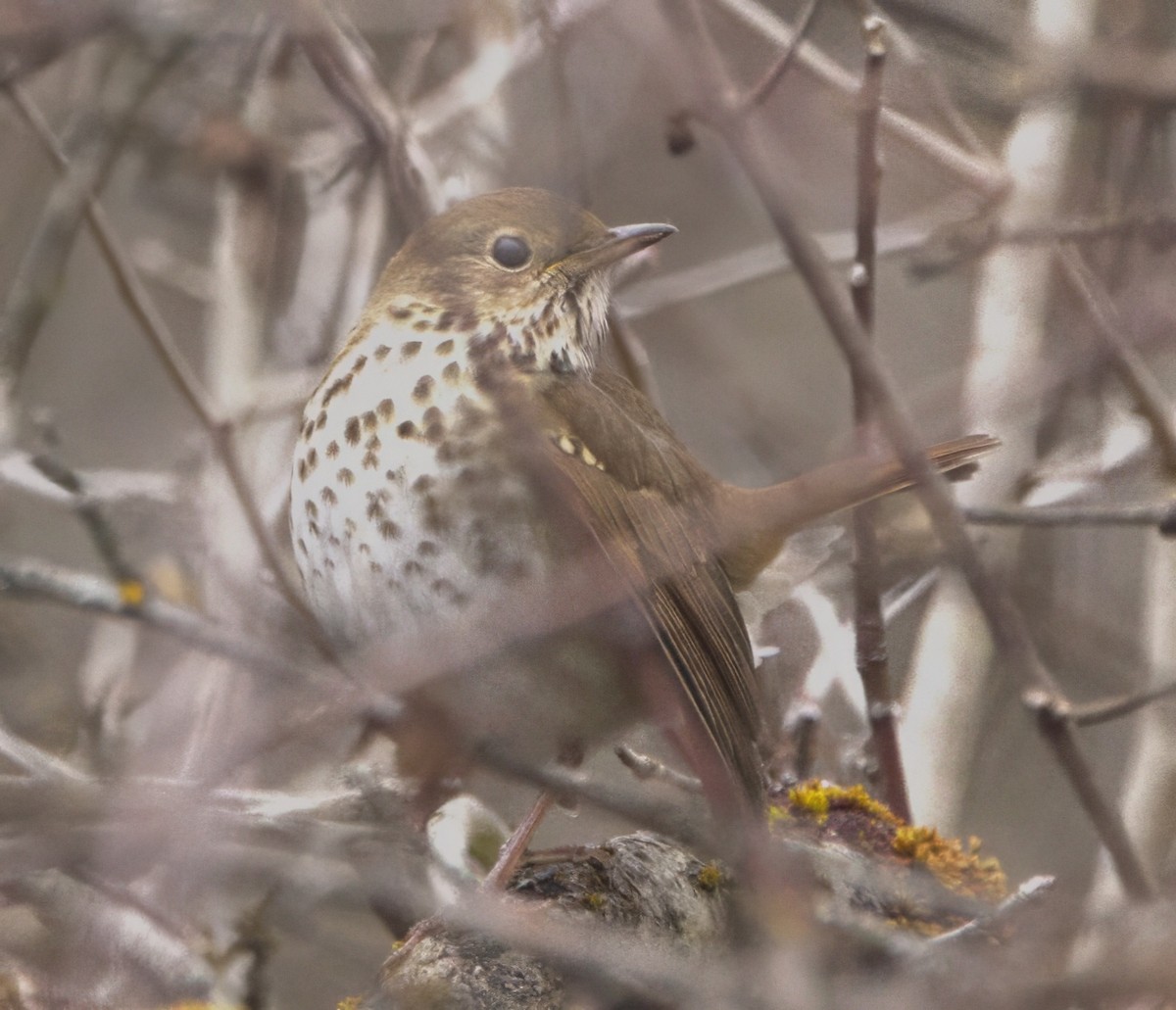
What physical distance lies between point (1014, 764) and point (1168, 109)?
98.0 inches

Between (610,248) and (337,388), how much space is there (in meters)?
0.80

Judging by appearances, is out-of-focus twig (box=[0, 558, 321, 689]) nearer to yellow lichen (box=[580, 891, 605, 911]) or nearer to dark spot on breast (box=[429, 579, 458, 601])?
dark spot on breast (box=[429, 579, 458, 601])

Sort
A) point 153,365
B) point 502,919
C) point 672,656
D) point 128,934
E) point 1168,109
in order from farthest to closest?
point 153,365 → point 1168,109 → point 672,656 → point 128,934 → point 502,919

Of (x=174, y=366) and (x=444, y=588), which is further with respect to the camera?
(x=174, y=366)

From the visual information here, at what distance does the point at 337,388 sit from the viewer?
3.39m

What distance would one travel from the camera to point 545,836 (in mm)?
4309

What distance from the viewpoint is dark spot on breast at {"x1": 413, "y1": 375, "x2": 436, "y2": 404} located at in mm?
3256

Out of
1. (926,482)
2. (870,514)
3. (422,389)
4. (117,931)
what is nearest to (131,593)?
(117,931)

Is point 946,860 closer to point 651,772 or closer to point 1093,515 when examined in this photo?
point 651,772

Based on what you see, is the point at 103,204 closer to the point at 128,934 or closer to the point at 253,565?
the point at 253,565

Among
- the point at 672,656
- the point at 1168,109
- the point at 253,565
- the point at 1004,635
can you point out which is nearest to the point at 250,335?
the point at 253,565

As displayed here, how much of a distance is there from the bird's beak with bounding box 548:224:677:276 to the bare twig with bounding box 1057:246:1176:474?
991 mm

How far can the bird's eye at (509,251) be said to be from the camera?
146 inches

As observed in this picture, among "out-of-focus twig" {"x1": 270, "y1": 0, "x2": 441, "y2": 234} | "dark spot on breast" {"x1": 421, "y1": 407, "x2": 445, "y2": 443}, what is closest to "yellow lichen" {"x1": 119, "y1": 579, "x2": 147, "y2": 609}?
"dark spot on breast" {"x1": 421, "y1": 407, "x2": 445, "y2": 443}
